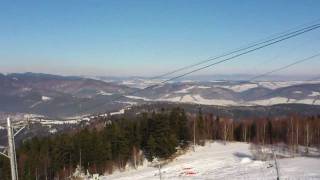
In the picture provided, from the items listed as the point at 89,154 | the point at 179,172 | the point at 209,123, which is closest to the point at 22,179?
the point at 89,154

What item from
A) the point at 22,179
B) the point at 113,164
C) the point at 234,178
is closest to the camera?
the point at 234,178

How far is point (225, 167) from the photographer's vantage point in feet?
286

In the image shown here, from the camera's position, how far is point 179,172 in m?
85.5

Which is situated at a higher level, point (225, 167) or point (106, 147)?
point (106, 147)

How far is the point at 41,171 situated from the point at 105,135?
15.9 metres

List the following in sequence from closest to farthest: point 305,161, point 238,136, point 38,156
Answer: point 305,161 < point 38,156 < point 238,136

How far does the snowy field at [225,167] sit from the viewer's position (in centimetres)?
6969

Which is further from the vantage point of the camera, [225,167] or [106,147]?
[106,147]

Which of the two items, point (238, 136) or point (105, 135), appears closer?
point (105, 135)

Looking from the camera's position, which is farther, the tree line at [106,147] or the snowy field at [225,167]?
the tree line at [106,147]

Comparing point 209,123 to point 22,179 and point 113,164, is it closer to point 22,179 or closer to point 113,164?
point 113,164

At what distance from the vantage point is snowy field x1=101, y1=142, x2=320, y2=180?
69.7 metres

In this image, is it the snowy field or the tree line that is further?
the tree line

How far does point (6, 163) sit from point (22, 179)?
14.8 ft
